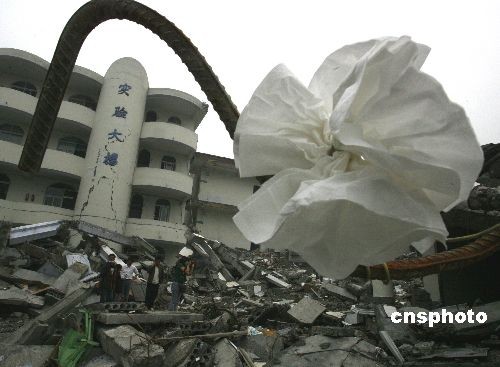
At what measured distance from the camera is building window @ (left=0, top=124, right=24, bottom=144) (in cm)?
1839

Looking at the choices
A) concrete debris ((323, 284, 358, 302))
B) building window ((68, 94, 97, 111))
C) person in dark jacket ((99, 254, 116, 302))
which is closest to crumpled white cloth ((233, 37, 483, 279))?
person in dark jacket ((99, 254, 116, 302))

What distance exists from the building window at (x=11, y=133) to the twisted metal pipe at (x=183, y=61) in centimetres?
2068

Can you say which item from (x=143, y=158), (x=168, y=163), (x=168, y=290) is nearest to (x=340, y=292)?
(x=168, y=290)

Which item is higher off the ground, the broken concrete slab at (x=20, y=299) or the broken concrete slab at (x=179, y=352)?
the broken concrete slab at (x=20, y=299)

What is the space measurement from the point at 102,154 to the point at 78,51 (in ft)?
59.3

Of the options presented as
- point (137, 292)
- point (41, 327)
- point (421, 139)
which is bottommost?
point (41, 327)

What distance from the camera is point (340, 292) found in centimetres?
1196

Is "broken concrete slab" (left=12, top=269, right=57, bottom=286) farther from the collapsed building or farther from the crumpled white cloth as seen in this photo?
the crumpled white cloth

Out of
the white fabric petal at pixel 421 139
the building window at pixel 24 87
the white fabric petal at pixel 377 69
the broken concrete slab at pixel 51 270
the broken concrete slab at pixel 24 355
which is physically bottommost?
the broken concrete slab at pixel 24 355

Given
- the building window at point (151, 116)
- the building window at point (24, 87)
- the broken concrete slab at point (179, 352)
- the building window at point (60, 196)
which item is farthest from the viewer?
the building window at point (151, 116)

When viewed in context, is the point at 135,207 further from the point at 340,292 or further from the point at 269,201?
the point at 269,201

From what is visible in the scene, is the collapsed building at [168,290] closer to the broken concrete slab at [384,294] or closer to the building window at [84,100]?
the broken concrete slab at [384,294]

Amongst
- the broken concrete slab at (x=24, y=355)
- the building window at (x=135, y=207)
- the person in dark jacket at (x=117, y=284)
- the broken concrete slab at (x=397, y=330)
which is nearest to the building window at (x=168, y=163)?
the building window at (x=135, y=207)

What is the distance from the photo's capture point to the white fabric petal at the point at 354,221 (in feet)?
2.22
